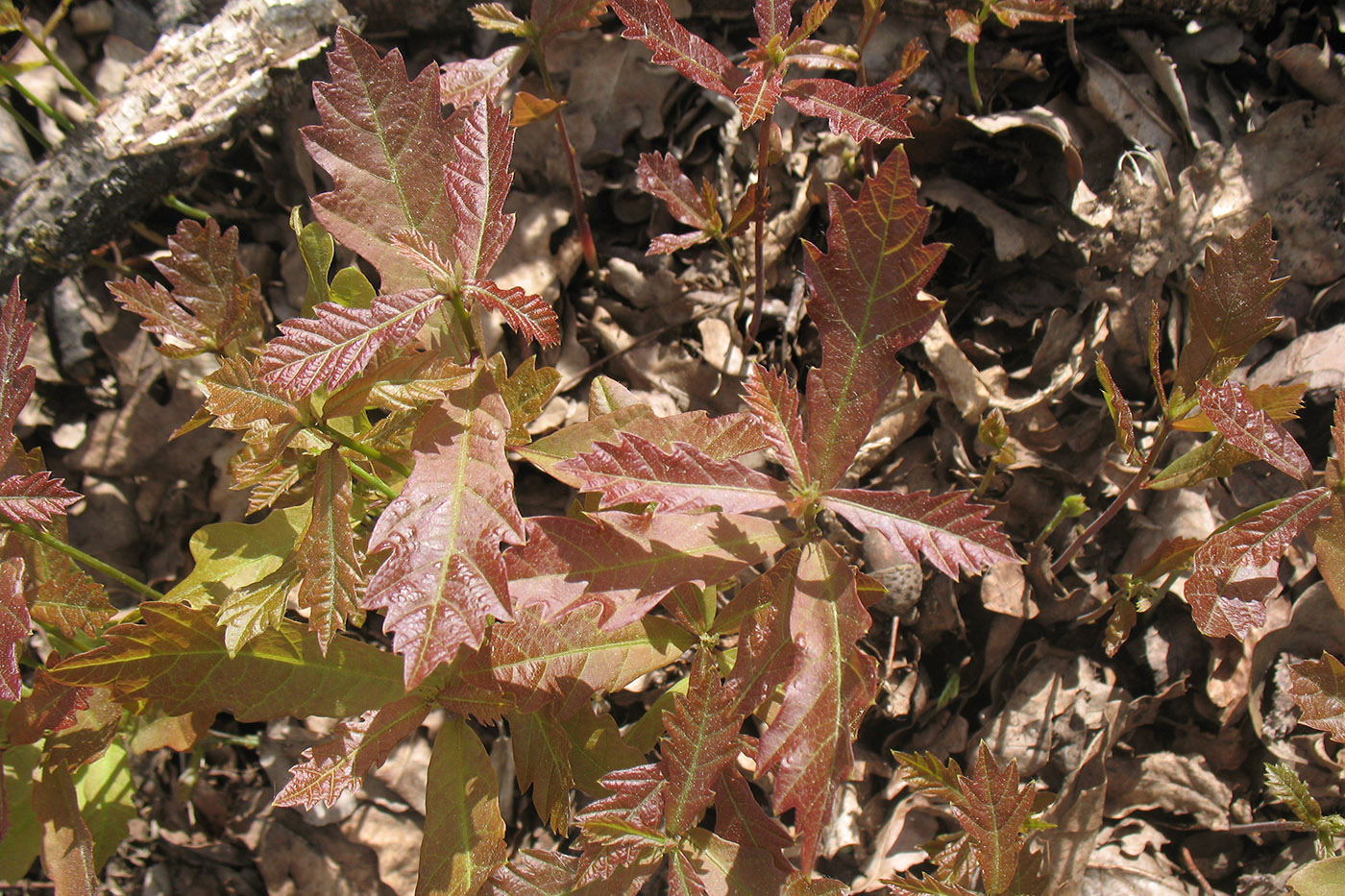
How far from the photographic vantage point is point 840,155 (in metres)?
2.28

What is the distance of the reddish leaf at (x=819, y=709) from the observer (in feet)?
4.09

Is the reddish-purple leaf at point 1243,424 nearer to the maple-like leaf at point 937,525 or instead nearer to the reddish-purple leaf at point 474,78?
the maple-like leaf at point 937,525

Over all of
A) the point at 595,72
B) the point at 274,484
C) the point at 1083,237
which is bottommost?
the point at 274,484

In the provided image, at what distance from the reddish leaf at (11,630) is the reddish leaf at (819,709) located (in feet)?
4.45

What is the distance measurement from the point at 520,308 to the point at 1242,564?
1.43m

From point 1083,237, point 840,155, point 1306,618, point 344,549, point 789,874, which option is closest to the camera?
point 344,549

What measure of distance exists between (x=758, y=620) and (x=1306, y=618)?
5.13ft

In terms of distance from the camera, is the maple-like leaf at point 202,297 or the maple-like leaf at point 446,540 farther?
the maple-like leaf at point 202,297

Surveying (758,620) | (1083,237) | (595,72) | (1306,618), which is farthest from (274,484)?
(1306,618)

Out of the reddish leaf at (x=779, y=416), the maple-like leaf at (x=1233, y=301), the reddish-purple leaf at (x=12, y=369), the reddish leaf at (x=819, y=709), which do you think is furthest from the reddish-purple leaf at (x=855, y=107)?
the reddish-purple leaf at (x=12, y=369)

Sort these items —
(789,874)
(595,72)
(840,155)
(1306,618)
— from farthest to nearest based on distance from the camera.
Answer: (595,72), (840,155), (1306,618), (789,874)

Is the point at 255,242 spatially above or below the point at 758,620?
above

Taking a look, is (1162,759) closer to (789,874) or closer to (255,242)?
(789,874)

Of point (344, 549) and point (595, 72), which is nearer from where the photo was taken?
point (344, 549)
